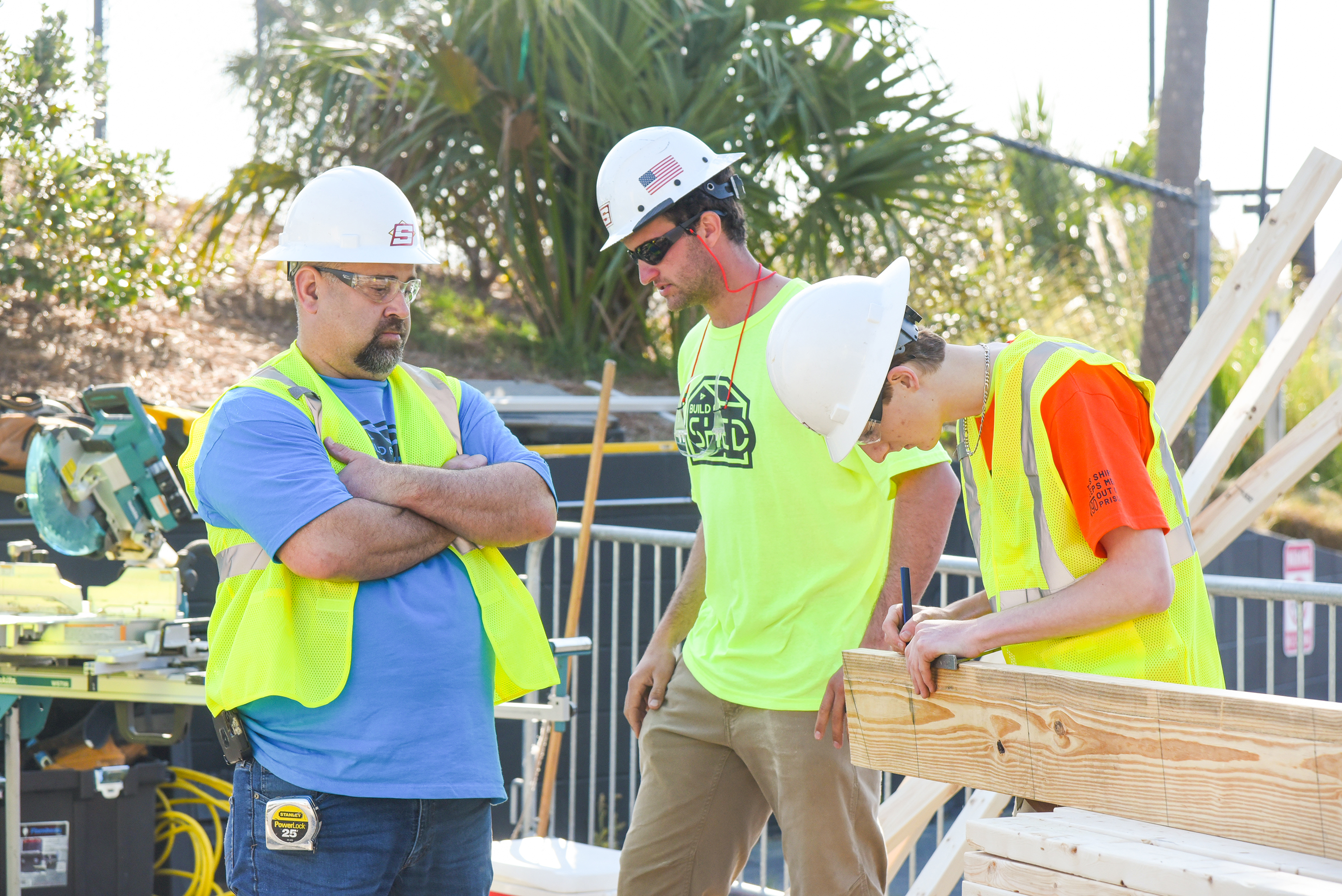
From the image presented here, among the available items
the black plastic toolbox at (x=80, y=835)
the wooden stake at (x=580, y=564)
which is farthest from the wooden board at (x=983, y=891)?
the black plastic toolbox at (x=80, y=835)

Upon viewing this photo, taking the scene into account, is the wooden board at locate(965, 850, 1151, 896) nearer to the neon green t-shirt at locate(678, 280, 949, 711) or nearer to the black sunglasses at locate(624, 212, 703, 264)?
the neon green t-shirt at locate(678, 280, 949, 711)

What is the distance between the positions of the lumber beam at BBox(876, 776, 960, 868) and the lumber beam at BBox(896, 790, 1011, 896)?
3.4 inches

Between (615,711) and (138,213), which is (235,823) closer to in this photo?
(615,711)

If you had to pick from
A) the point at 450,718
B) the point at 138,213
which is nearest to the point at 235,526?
the point at 450,718

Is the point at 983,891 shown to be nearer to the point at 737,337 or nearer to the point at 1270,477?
the point at 737,337

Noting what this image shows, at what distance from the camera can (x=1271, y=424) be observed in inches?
410

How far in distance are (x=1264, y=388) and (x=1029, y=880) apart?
3308mm

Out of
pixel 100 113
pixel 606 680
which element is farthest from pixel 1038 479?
pixel 100 113

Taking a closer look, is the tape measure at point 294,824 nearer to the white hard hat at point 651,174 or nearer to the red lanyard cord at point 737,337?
the red lanyard cord at point 737,337

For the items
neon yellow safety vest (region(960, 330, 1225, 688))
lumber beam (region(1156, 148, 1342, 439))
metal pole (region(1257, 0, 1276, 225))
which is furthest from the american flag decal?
metal pole (region(1257, 0, 1276, 225))

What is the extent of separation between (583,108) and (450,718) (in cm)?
692

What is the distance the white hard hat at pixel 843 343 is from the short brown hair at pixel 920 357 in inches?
0.5

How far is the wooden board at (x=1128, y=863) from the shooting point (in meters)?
1.48

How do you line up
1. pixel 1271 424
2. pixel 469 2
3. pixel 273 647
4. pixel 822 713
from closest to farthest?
pixel 273 647 → pixel 822 713 → pixel 469 2 → pixel 1271 424
